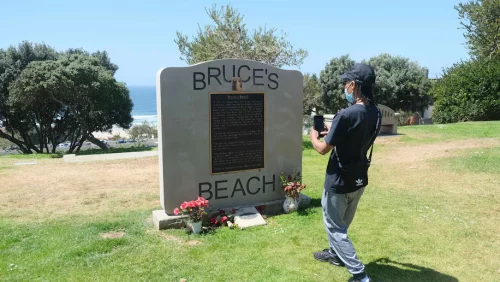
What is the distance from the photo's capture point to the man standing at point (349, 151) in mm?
3584

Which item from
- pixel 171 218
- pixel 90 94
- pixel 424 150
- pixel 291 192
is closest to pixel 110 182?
pixel 171 218

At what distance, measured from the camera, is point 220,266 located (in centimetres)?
439

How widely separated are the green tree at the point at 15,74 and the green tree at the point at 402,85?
999 inches

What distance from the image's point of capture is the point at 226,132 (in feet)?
19.7

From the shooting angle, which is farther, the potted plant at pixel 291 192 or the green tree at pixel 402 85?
the green tree at pixel 402 85

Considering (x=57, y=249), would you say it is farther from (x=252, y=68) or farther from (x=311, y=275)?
(x=252, y=68)

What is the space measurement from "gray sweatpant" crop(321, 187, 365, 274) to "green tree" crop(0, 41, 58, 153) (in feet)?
81.0

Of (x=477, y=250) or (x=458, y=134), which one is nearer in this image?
(x=477, y=250)

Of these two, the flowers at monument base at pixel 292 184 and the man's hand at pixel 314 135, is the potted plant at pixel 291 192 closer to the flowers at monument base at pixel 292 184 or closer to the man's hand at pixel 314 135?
the flowers at monument base at pixel 292 184

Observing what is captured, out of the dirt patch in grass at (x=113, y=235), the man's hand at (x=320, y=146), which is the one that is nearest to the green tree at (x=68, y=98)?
the dirt patch in grass at (x=113, y=235)

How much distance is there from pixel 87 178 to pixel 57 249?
4.85 m

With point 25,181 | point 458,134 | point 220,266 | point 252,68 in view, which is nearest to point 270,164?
point 252,68

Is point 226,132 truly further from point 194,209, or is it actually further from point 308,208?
point 308,208

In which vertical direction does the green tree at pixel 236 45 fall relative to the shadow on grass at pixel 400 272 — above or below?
above
